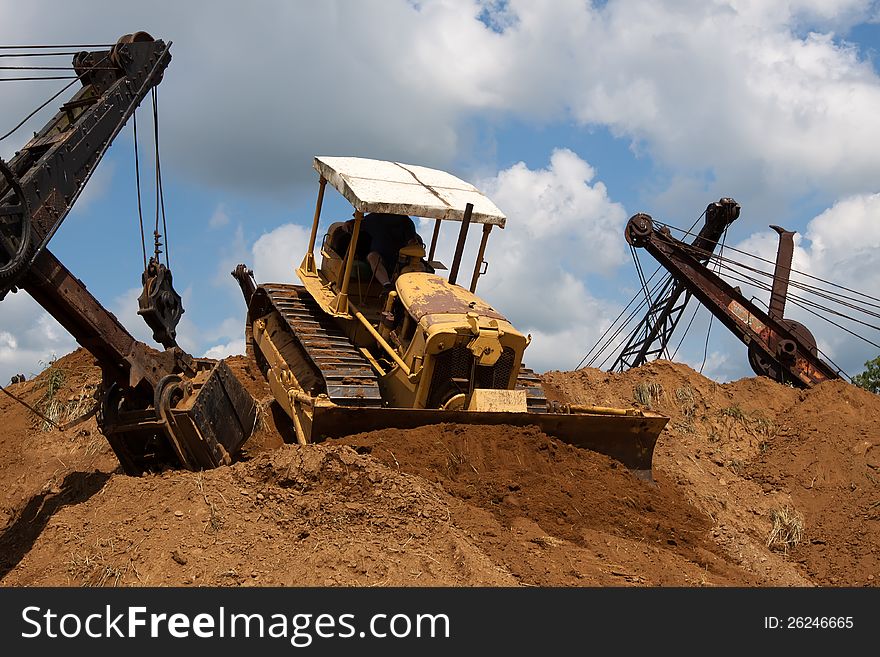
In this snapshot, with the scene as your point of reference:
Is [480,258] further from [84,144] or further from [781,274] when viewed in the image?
[781,274]

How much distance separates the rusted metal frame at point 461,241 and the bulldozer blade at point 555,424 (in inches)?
89.4

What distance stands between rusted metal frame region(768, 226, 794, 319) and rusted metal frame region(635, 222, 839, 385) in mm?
394

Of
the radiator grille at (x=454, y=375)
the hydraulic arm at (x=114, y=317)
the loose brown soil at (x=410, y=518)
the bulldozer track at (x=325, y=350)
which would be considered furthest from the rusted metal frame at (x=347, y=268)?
the radiator grille at (x=454, y=375)

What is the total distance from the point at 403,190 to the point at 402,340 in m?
1.87

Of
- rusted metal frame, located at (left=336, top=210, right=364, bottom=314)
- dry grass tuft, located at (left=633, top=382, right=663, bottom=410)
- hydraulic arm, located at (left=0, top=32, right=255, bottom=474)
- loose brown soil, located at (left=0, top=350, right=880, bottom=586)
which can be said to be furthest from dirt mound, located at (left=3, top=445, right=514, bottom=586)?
dry grass tuft, located at (left=633, top=382, right=663, bottom=410)

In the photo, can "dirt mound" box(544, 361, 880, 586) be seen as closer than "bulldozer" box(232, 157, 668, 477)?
No

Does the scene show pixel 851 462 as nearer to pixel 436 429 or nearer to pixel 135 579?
pixel 436 429

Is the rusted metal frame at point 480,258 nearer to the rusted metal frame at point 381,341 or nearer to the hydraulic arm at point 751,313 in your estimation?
the rusted metal frame at point 381,341

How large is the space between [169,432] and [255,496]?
1.37 m

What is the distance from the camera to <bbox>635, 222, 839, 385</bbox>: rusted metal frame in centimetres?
1647

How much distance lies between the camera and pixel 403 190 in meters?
10.5

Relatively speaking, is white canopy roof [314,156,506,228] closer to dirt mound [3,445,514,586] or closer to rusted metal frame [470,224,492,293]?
rusted metal frame [470,224,492,293]

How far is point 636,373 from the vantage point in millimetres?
15258

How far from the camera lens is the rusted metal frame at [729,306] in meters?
16.5
